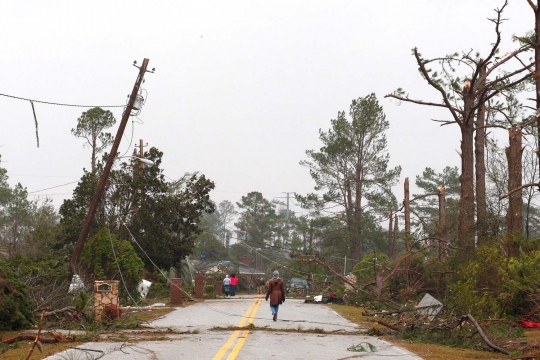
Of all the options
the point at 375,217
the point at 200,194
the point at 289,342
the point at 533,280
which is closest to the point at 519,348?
the point at 533,280

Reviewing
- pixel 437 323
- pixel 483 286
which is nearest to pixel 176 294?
pixel 483 286

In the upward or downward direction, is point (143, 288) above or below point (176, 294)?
above

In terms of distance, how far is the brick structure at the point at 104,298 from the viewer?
60.8 ft

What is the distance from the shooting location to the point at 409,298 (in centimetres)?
2909

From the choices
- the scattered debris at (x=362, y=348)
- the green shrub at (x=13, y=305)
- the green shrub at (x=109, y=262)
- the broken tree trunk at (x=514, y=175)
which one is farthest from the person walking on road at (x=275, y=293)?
the green shrub at (x=109, y=262)

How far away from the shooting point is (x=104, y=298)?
18797 mm

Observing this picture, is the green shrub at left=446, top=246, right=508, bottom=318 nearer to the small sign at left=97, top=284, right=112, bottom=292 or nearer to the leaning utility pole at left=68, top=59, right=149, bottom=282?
the small sign at left=97, top=284, right=112, bottom=292

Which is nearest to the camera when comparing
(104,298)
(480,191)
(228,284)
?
(104,298)

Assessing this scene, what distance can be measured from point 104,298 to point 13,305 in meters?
3.03

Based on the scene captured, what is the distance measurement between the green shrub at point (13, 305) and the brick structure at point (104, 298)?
5.53 ft

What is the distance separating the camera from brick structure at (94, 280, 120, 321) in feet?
60.8

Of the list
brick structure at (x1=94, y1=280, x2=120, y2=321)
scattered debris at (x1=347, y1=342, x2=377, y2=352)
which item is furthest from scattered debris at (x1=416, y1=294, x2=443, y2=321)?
brick structure at (x1=94, y1=280, x2=120, y2=321)

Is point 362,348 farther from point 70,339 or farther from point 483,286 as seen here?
→ point 483,286

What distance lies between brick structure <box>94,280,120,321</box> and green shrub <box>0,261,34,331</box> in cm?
169
